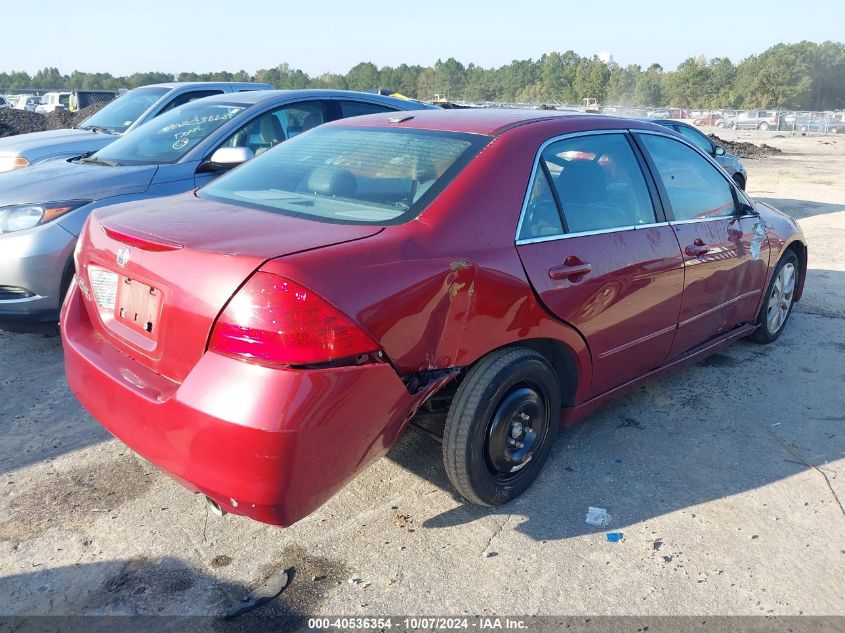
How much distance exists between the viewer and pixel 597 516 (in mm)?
3037

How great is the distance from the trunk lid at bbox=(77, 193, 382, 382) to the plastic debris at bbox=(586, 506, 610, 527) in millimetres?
1565

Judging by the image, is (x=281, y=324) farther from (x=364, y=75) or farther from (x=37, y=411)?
(x=364, y=75)

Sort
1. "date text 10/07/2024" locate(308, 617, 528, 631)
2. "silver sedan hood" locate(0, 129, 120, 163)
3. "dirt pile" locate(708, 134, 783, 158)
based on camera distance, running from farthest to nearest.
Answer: "dirt pile" locate(708, 134, 783, 158), "silver sedan hood" locate(0, 129, 120, 163), "date text 10/07/2024" locate(308, 617, 528, 631)

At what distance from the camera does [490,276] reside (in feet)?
8.82

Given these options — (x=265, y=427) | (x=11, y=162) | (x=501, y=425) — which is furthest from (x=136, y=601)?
(x=11, y=162)

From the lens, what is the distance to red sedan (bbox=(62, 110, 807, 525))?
7.23ft

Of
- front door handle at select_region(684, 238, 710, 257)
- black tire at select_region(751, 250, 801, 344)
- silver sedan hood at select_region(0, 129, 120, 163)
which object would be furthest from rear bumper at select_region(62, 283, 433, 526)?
silver sedan hood at select_region(0, 129, 120, 163)

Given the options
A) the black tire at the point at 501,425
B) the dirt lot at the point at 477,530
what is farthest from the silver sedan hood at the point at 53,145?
the black tire at the point at 501,425

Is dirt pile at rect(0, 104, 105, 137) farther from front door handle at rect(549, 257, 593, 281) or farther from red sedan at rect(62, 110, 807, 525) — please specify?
front door handle at rect(549, 257, 593, 281)

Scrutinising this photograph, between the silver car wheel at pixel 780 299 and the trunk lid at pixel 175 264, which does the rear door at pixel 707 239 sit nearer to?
the silver car wheel at pixel 780 299

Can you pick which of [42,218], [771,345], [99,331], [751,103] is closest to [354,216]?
[99,331]

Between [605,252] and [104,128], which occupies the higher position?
[104,128]

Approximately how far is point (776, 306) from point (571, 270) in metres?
2.84

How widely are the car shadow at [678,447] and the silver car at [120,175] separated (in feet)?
8.16
